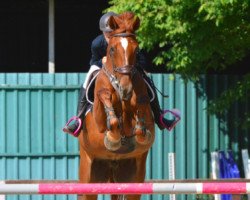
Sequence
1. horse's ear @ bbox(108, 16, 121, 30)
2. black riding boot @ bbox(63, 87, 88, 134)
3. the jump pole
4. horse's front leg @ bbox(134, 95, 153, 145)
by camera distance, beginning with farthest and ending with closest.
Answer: black riding boot @ bbox(63, 87, 88, 134) → horse's ear @ bbox(108, 16, 121, 30) → horse's front leg @ bbox(134, 95, 153, 145) → the jump pole

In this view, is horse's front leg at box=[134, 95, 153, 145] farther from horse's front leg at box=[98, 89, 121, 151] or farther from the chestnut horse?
horse's front leg at box=[98, 89, 121, 151]

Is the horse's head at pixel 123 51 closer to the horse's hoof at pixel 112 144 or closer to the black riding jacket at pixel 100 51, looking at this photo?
the horse's hoof at pixel 112 144

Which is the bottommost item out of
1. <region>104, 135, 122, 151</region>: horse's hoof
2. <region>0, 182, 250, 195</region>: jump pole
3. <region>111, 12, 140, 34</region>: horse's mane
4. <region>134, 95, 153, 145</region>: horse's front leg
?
<region>0, 182, 250, 195</region>: jump pole

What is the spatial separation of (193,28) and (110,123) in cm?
452

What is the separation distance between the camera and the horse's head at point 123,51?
8773mm

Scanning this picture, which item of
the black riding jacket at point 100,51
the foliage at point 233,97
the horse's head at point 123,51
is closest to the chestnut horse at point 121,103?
the horse's head at point 123,51

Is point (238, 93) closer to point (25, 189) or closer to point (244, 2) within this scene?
point (244, 2)

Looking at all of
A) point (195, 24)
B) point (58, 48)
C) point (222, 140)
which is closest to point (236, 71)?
point (222, 140)

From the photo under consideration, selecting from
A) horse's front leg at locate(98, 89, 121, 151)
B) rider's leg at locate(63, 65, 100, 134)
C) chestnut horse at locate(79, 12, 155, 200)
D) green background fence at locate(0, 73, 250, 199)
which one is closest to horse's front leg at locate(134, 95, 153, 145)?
chestnut horse at locate(79, 12, 155, 200)

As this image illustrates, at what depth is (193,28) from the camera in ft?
42.9

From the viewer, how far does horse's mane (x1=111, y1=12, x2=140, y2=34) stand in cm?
912

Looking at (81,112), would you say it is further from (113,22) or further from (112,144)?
(113,22)

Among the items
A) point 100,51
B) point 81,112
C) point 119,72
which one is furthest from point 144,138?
point 100,51

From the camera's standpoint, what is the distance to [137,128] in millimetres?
9031
